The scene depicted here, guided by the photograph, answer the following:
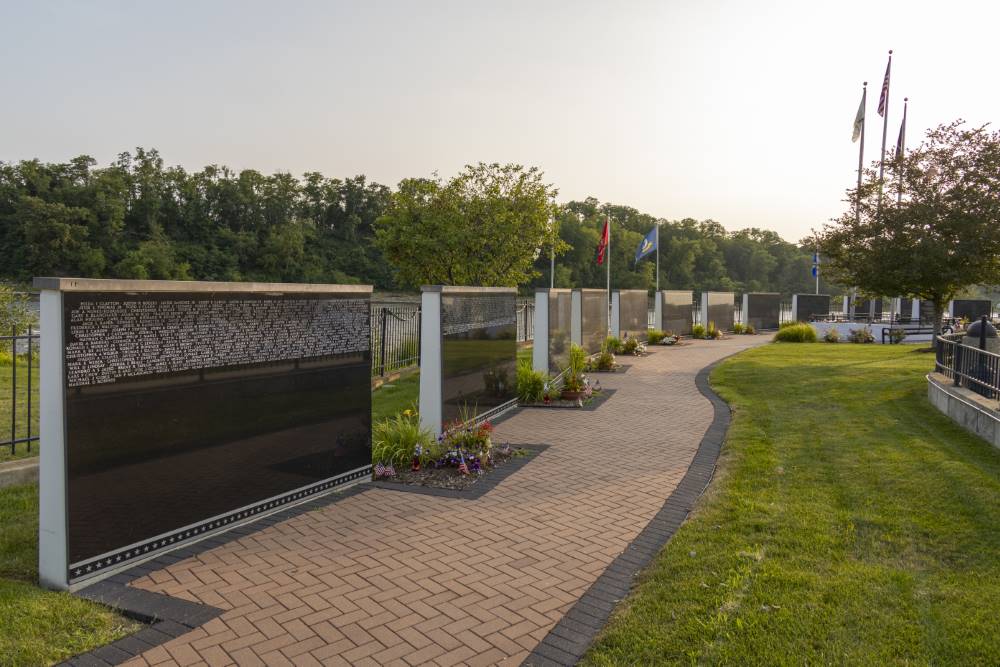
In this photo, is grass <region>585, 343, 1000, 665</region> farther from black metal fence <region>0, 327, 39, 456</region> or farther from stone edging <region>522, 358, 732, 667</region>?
black metal fence <region>0, 327, 39, 456</region>

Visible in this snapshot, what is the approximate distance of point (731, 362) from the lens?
63.2 feet

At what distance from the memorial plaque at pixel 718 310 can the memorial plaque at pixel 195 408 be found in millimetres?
25805

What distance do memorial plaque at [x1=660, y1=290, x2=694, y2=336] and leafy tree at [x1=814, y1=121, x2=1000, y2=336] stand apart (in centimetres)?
836

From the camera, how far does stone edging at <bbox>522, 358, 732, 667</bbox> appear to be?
13.1ft

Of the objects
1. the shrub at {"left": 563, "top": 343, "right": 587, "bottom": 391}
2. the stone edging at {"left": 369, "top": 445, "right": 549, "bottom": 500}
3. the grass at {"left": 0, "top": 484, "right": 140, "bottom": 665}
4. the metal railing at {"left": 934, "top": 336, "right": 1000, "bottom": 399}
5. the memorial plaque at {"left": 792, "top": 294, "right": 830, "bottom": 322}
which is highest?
the memorial plaque at {"left": 792, "top": 294, "right": 830, "bottom": 322}

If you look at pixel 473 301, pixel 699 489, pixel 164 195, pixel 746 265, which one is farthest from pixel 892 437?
pixel 746 265

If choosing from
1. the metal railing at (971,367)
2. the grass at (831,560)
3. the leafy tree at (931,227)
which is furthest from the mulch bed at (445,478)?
the leafy tree at (931,227)

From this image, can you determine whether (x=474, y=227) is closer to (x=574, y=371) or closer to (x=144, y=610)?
(x=574, y=371)

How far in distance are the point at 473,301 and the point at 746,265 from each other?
338ft

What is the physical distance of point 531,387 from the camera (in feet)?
41.3

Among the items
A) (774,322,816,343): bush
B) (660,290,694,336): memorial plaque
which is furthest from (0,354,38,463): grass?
(774,322,816,343): bush

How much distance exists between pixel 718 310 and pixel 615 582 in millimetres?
29388

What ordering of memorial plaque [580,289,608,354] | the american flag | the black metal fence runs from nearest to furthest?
the black metal fence → memorial plaque [580,289,608,354] → the american flag

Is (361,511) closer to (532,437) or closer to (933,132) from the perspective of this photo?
(532,437)
